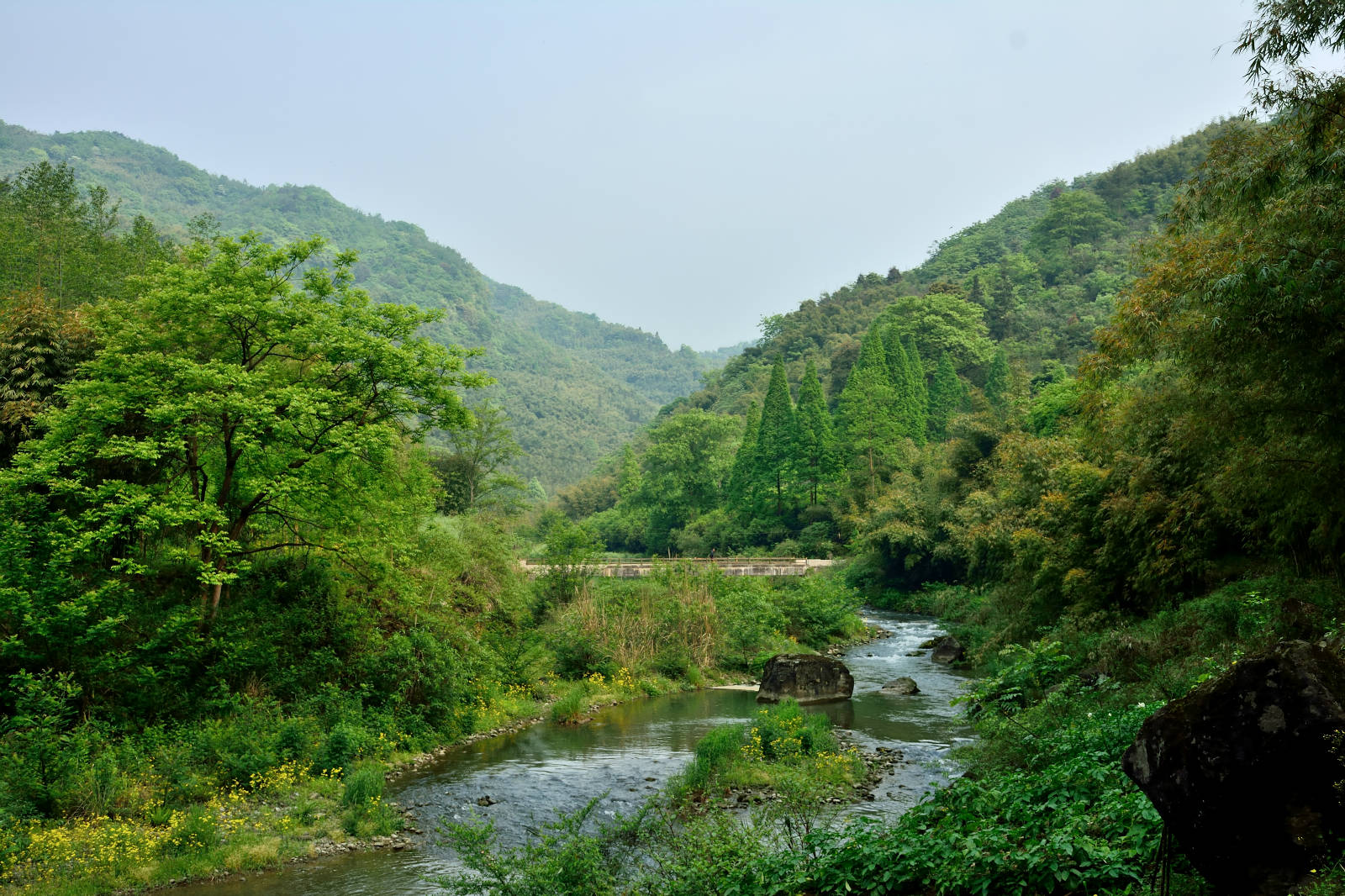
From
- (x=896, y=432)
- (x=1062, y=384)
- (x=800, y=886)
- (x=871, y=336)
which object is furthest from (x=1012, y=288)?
(x=800, y=886)

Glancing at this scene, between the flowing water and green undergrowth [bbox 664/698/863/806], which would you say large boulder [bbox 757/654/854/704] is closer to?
the flowing water

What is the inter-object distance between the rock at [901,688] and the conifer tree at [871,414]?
97.4ft

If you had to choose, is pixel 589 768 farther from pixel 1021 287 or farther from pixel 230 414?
pixel 1021 287

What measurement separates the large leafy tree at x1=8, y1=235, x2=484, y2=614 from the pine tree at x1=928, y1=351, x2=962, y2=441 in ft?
166

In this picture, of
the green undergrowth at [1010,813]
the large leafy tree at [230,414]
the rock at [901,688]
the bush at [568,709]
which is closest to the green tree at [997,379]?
the rock at [901,688]

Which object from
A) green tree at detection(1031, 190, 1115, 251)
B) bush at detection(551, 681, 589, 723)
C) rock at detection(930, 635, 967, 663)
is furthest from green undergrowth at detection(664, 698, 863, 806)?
green tree at detection(1031, 190, 1115, 251)

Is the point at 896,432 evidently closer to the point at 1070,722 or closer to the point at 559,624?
the point at 559,624

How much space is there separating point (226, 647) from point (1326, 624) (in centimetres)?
1681

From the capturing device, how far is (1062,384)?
3962cm

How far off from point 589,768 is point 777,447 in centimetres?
4488

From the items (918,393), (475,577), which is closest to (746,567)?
(475,577)

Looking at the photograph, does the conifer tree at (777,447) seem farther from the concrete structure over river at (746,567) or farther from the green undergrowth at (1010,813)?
the green undergrowth at (1010,813)

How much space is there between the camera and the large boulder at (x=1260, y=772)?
4.76 m

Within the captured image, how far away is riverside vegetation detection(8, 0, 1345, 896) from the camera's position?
8.39 meters
